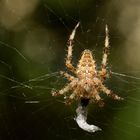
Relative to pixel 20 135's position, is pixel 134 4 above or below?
above

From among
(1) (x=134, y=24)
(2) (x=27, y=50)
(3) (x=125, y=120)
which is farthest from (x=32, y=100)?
(1) (x=134, y=24)

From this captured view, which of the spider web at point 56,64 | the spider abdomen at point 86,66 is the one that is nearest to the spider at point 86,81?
the spider abdomen at point 86,66

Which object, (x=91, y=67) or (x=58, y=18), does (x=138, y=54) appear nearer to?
(x=58, y=18)

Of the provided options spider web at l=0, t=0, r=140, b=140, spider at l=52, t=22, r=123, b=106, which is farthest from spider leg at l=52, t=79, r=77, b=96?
spider web at l=0, t=0, r=140, b=140

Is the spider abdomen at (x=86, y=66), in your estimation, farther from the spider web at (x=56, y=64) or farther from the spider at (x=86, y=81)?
the spider web at (x=56, y=64)

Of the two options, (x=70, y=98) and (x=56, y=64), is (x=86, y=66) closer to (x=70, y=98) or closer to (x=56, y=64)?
(x=70, y=98)

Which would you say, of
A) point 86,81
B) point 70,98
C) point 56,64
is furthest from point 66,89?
point 56,64

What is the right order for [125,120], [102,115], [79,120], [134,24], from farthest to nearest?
1. [134,24]
2. [102,115]
3. [125,120]
4. [79,120]
